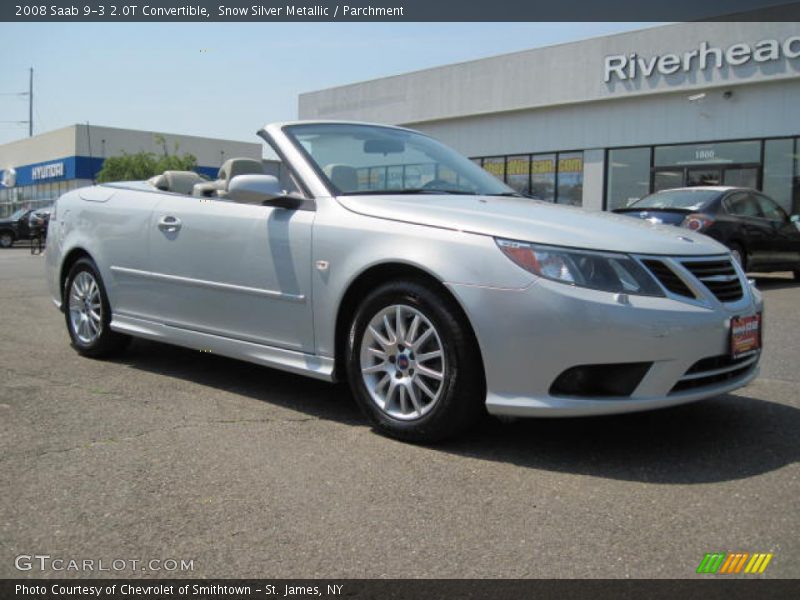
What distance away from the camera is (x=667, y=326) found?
10.6 ft

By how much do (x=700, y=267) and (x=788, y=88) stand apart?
58.2ft

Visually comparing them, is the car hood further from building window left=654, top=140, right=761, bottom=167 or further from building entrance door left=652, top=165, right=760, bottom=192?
building window left=654, top=140, right=761, bottom=167

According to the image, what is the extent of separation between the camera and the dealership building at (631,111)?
1894cm

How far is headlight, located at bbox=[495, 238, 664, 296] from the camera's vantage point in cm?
327

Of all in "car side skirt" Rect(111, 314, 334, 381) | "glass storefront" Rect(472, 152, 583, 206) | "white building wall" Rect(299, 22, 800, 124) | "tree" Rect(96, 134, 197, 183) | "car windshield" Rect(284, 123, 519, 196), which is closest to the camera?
"car side skirt" Rect(111, 314, 334, 381)

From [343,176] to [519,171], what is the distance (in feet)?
69.5

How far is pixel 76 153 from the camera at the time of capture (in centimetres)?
5181

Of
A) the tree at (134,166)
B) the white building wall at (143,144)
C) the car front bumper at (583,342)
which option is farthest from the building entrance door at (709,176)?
the white building wall at (143,144)

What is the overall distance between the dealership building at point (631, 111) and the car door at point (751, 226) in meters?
7.59

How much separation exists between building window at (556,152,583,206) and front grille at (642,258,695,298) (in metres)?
20.1

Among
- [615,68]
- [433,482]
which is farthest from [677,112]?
[433,482]

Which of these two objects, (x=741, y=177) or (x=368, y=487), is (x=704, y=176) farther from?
(x=368, y=487)

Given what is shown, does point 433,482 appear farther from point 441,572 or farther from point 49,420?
point 49,420

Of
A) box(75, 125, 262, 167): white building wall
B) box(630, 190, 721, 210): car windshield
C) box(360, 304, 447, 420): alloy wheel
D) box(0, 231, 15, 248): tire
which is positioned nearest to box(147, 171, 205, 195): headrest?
box(360, 304, 447, 420): alloy wheel
